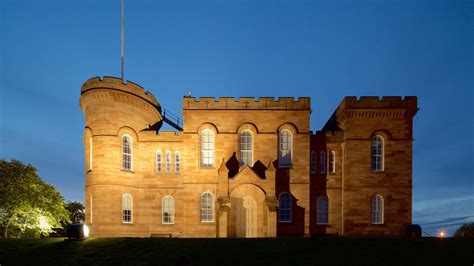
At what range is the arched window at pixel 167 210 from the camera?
27.3 meters

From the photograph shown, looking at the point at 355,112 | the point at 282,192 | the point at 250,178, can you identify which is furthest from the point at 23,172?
the point at 355,112

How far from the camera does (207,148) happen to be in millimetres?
26281

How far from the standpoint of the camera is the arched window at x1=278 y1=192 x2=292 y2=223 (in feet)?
84.5

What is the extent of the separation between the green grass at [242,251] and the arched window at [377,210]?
279 inches

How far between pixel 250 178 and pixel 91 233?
510 inches

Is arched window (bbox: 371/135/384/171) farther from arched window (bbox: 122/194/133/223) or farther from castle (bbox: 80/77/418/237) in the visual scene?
arched window (bbox: 122/194/133/223)

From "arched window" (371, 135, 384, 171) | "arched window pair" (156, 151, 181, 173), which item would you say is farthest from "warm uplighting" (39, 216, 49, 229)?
"arched window" (371, 135, 384, 171)

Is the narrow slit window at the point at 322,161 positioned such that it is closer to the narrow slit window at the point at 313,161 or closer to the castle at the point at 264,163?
the castle at the point at 264,163

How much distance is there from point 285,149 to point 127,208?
44.2 ft

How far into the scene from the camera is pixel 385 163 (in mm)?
26234

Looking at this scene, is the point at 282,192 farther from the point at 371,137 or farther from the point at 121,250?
the point at 121,250

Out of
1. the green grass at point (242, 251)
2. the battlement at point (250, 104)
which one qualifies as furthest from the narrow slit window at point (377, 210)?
the battlement at point (250, 104)

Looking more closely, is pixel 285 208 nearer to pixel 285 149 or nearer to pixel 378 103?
pixel 285 149

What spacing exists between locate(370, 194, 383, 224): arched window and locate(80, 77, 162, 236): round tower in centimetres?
1878
